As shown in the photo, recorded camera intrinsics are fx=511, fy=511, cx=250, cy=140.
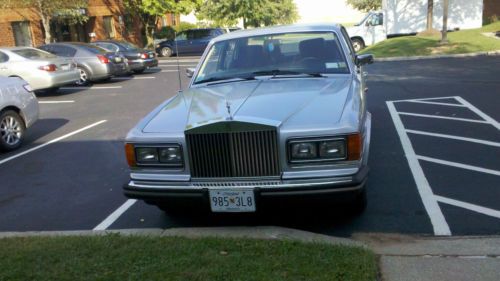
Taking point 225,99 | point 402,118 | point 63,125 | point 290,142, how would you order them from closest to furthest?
1. point 290,142
2. point 225,99
3. point 402,118
4. point 63,125

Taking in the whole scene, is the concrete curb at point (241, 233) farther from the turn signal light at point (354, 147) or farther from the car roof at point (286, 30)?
the car roof at point (286, 30)

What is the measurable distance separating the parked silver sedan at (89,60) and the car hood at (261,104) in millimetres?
13178

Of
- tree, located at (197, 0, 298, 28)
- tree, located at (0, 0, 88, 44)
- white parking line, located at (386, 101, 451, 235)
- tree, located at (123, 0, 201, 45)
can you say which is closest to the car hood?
white parking line, located at (386, 101, 451, 235)

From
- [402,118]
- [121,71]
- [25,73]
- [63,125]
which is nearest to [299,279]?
[402,118]

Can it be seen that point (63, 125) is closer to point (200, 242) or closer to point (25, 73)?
point (25, 73)

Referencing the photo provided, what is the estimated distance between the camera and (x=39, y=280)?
3.62 meters

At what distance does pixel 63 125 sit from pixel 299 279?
28.3ft

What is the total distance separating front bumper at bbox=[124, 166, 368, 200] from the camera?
4.01 m

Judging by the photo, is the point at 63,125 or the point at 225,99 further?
the point at 63,125

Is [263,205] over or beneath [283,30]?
beneath

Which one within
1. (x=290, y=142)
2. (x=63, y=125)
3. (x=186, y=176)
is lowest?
(x=63, y=125)

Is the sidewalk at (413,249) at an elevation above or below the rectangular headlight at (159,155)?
below

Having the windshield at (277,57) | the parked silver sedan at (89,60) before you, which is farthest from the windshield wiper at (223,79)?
the parked silver sedan at (89,60)

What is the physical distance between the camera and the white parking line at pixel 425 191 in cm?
453
